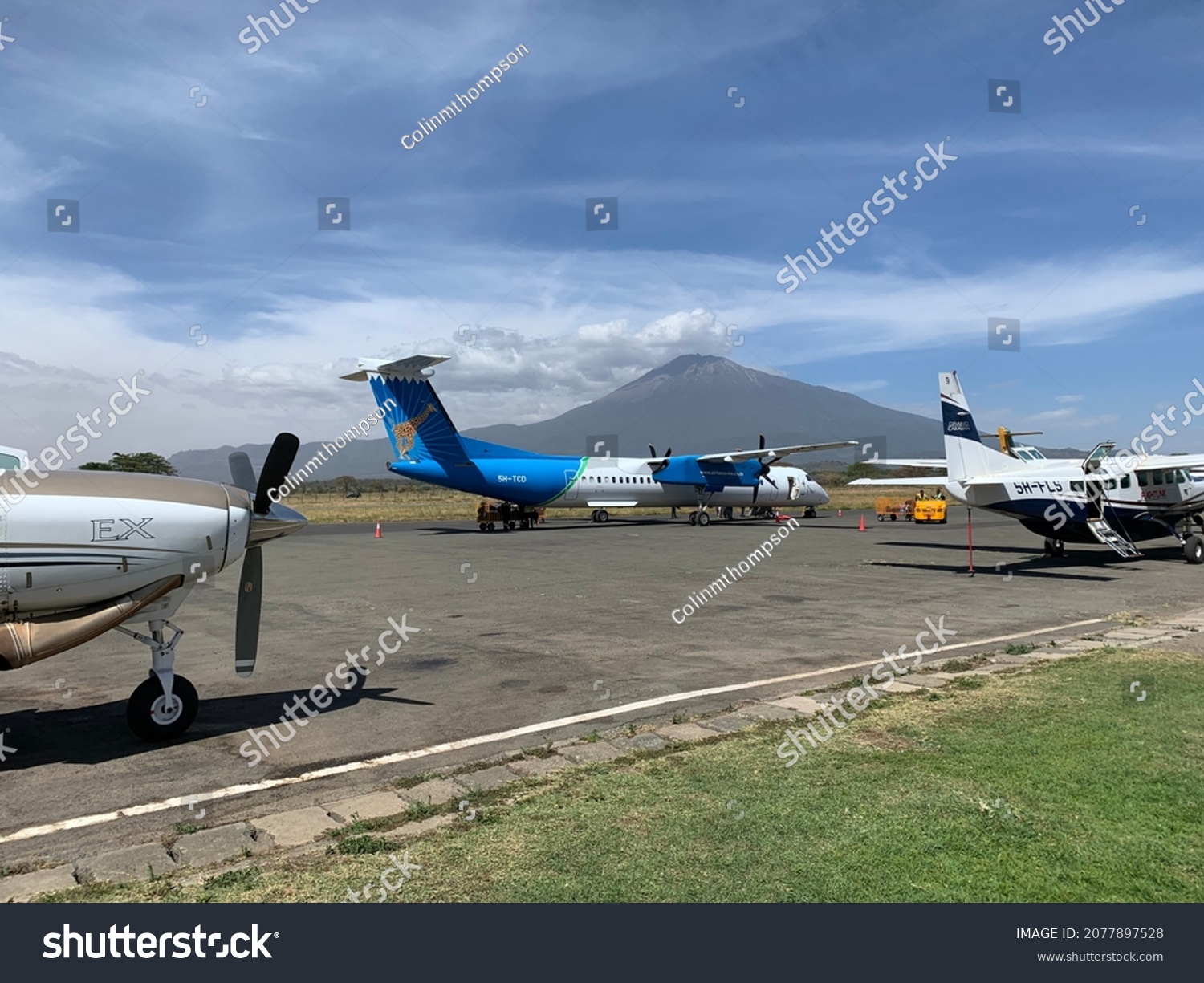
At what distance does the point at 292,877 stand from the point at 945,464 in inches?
928

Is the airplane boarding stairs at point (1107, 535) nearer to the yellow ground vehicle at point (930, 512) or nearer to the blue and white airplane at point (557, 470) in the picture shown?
the blue and white airplane at point (557, 470)

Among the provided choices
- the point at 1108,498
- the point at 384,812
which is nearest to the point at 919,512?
the point at 1108,498

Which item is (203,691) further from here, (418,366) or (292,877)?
(418,366)

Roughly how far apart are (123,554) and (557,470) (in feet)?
108

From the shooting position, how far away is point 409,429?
1358 inches

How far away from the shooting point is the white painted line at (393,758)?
506cm

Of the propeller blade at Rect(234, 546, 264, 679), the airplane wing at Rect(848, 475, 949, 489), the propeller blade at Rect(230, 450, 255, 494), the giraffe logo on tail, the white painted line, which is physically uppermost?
the giraffe logo on tail

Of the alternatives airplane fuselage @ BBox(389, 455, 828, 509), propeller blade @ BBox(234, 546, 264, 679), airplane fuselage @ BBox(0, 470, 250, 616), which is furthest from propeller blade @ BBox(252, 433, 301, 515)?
airplane fuselage @ BBox(389, 455, 828, 509)

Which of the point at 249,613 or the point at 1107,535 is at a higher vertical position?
the point at 1107,535

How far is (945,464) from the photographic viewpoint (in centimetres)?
2431

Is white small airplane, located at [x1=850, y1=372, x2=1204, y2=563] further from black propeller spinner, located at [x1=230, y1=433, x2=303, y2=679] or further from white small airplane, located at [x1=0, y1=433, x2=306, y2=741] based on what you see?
white small airplane, located at [x1=0, y1=433, x2=306, y2=741]

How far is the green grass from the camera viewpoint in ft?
12.5

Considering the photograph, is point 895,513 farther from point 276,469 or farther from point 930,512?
A: point 276,469

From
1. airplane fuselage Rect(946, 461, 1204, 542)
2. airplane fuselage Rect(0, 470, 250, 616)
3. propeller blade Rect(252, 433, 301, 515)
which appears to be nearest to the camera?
airplane fuselage Rect(0, 470, 250, 616)
